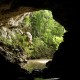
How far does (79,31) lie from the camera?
19.6m

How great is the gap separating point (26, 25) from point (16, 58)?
1350 centimetres

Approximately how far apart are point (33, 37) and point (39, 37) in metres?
1.64

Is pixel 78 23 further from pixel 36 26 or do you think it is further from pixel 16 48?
pixel 36 26

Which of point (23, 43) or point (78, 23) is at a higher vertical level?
point (23, 43)

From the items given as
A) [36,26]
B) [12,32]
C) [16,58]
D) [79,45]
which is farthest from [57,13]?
[36,26]

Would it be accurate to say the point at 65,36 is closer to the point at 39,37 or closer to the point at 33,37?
the point at 33,37

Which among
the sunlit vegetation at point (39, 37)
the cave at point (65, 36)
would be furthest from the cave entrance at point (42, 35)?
the cave at point (65, 36)

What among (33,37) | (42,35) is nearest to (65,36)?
(33,37)

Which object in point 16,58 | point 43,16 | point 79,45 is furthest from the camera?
point 43,16

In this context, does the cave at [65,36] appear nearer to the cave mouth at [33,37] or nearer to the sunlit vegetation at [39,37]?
the cave mouth at [33,37]

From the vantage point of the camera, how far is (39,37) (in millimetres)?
51906

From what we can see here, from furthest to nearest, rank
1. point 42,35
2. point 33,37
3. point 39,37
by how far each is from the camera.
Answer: point 42,35 < point 39,37 < point 33,37

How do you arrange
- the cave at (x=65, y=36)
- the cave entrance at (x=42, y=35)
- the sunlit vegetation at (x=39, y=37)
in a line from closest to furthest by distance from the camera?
the cave at (x=65, y=36) → the sunlit vegetation at (x=39, y=37) → the cave entrance at (x=42, y=35)

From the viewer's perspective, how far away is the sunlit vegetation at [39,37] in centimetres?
4062
